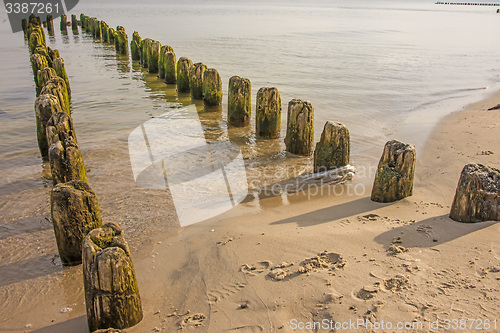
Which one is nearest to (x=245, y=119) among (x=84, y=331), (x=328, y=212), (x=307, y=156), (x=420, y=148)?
(x=307, y=156)

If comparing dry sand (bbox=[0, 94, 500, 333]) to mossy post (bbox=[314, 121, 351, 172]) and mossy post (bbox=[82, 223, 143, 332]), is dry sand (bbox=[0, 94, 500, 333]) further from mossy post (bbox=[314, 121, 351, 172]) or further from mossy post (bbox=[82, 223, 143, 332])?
mossy post (bbox=[314, 121, 351, 172])

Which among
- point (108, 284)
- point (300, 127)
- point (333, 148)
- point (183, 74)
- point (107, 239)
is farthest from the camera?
point (183, 74)

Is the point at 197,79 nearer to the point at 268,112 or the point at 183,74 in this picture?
the point at 183,74

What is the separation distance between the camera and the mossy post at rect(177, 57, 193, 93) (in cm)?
1325

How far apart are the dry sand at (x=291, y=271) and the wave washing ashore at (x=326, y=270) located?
0.04ft

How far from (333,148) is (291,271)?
3.16m

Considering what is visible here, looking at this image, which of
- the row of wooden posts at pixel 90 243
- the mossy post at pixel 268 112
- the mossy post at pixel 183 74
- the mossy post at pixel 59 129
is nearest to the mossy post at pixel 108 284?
the row of wooden posts at pixel 90 243

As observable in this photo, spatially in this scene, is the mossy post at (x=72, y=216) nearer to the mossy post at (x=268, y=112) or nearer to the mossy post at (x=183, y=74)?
the mossy post at (x=268, y=112)

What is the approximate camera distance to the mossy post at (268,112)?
8.88m

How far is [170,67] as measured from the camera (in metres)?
14.7

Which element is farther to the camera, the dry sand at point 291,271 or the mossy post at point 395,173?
the mossy post at point 395,173

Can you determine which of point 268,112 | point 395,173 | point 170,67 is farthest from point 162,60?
point 395,173

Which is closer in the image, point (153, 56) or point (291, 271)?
point (291, 271)

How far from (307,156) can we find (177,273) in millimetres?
4317
